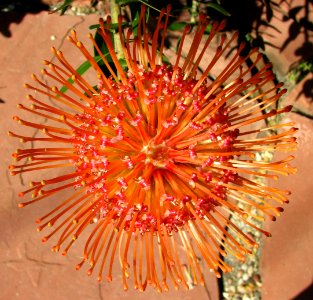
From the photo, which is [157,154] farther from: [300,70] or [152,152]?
[300,70]

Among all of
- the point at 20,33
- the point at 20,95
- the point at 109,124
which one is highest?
the point at 20,33

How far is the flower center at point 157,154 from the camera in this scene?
624 millimetres

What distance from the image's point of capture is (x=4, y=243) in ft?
3.95

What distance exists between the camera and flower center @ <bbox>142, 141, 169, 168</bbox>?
62 cm

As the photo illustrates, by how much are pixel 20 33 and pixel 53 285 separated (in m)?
0.71

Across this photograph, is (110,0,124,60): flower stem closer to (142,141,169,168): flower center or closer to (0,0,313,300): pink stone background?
(142,141,169,168): flower center

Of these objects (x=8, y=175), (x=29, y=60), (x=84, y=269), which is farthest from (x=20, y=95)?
(x=84, y=269)

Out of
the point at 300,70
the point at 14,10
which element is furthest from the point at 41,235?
the point at 300,70

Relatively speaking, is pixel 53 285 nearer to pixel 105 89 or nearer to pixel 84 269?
pixel 84 269

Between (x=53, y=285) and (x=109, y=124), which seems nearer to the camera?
(x=109, y=124)

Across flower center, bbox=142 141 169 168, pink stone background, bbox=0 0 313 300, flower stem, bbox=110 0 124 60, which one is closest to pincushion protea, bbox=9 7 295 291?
flower center, bbox=142 141 169 168

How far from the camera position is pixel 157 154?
63cm

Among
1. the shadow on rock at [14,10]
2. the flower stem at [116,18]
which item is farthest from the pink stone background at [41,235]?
the flower stem at [116,18]

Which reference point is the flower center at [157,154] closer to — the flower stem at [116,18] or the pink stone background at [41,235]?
the flower stem at [116,18]
